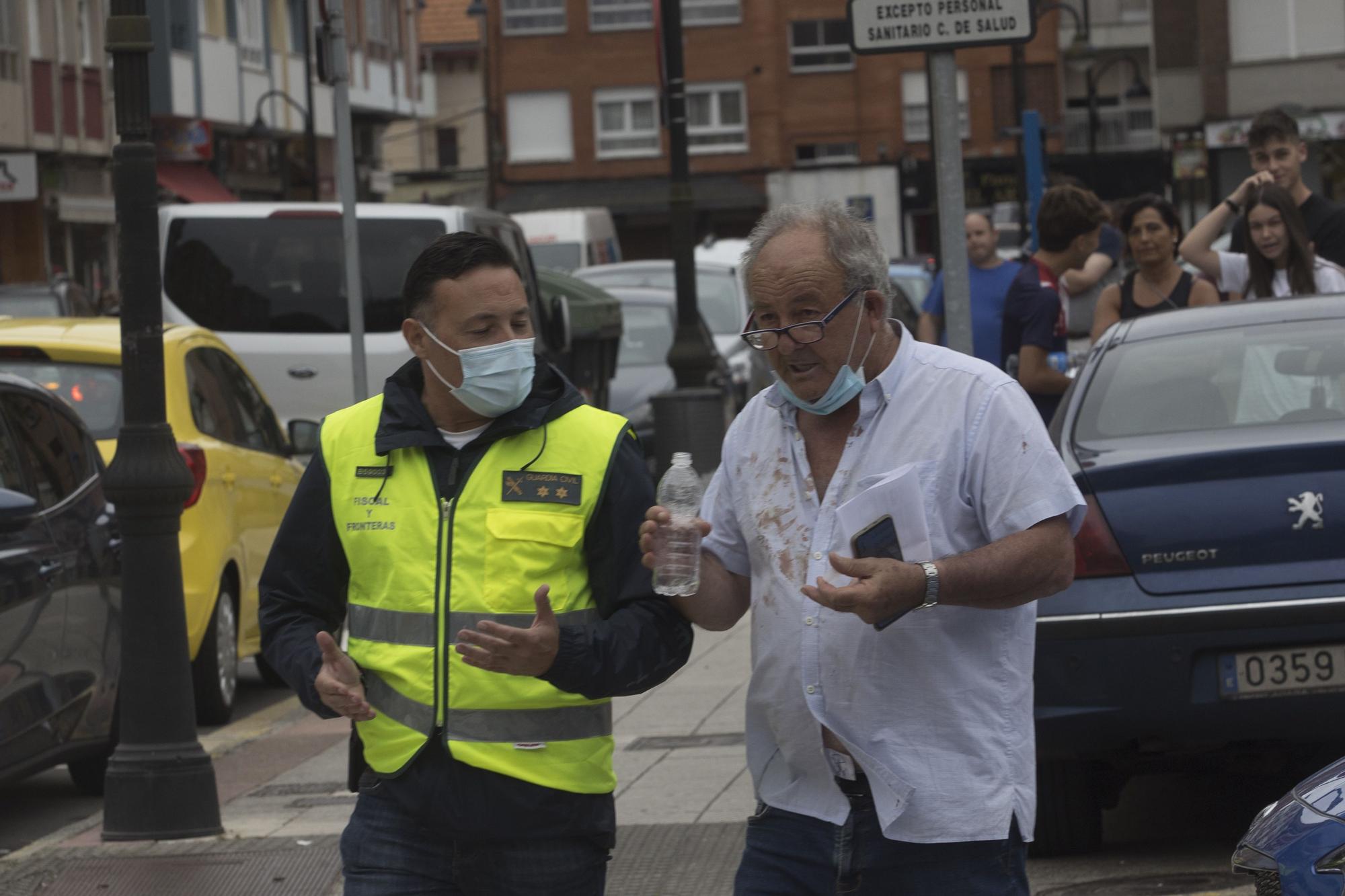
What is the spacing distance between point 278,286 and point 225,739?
5647 mm

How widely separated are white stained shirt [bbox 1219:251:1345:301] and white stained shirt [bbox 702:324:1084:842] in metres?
4.79

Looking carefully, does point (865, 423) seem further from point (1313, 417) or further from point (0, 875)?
point (0, 875)

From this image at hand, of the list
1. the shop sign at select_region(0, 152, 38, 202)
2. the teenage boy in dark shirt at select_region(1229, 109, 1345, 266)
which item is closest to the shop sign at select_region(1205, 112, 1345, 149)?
the shop sign at select_region(0, 152, 38, 202)

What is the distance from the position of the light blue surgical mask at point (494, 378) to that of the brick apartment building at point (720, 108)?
2308 inches

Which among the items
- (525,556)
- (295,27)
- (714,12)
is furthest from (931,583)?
(714,12)

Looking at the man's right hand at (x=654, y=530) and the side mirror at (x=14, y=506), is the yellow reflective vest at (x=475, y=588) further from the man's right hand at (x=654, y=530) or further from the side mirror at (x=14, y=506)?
the side mirror at (x=14, y=506)

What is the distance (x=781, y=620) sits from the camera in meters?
3.65

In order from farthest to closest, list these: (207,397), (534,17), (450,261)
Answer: (534,17) → (207,397) → (450,261)

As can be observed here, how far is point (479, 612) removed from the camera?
376 cm

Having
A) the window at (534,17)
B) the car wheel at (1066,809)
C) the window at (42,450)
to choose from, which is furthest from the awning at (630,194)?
the car wheel at (1066,809)

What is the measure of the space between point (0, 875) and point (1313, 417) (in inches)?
154

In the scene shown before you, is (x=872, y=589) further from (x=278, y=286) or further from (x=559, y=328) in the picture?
(x=559, y=328)

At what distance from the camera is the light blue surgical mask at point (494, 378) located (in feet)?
12.7

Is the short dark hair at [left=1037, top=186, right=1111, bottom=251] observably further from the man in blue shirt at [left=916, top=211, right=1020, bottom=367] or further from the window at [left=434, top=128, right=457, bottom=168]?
the window at [left=434, top=128, right=457, bottom=168]
